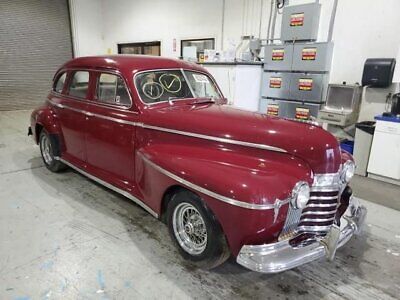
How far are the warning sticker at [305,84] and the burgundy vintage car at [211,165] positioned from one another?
2.41 meters

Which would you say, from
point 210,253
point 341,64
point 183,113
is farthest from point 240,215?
point 341,64

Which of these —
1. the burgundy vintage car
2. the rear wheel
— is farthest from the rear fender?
the burgundy vintage car

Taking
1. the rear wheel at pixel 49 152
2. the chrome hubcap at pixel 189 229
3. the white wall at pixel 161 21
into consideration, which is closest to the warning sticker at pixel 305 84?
the white wall at pixel 161 21

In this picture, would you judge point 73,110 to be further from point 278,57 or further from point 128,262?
point 278,57

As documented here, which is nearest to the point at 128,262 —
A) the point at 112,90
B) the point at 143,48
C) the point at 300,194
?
the point at 300,194

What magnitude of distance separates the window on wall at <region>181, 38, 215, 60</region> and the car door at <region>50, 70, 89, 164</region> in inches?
154

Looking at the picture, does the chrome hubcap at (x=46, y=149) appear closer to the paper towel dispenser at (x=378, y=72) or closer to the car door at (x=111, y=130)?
the car door at (x=111, y=130)

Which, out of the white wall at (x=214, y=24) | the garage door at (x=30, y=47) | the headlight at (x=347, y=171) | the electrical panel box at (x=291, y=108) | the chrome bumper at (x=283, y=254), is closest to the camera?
the chrome bumper at (x=283, y=254)

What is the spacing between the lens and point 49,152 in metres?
3.90

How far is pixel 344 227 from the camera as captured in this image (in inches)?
80.5

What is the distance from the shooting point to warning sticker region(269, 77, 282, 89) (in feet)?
17.5

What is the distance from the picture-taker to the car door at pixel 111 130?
2699 millimetres

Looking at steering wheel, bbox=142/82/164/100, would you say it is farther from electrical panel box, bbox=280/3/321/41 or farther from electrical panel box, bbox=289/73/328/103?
electrical panel box, bbox=280/3/321/41

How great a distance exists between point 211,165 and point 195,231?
547mm
